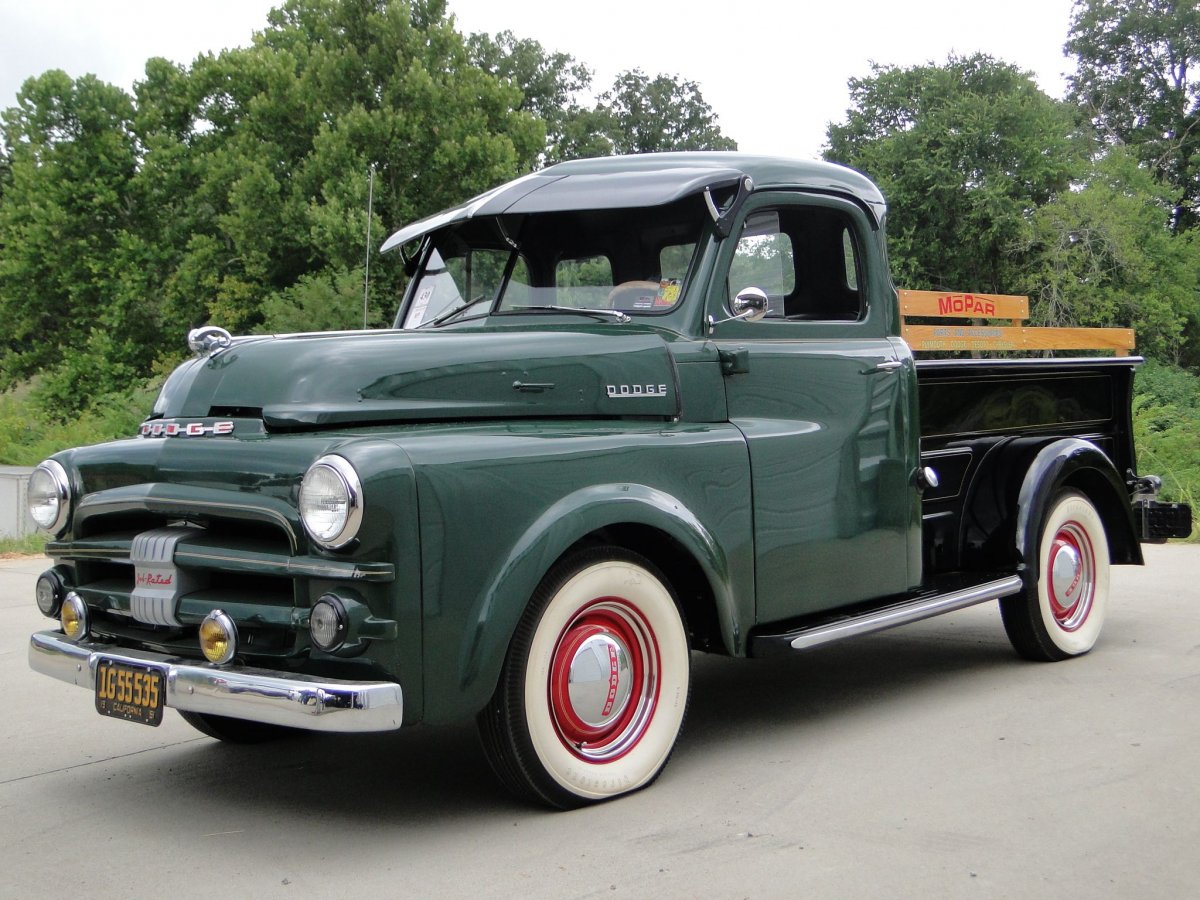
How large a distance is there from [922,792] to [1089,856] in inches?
25.7

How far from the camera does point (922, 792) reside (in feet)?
12.8

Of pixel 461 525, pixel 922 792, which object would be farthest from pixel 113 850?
pixel 922 792

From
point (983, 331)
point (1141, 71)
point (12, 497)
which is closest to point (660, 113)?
point (1141, 71)

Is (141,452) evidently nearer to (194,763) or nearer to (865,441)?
(194,763)

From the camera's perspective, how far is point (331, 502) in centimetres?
327

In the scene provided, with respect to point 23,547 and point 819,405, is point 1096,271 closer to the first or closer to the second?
point 23,547

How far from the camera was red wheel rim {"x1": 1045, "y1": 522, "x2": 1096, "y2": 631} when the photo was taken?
19.3ft

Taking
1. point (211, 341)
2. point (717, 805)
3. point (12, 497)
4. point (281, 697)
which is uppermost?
point (211, 341)

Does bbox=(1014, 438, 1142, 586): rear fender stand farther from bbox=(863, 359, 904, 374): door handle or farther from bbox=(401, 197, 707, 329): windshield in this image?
bbox=(401, 197, 707, 329): windshield

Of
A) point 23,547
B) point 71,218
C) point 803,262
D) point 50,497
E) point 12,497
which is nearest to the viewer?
point 50,497

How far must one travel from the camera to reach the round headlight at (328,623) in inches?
128

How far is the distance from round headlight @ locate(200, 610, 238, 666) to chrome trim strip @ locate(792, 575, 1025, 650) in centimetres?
189

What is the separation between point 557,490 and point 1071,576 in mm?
3298

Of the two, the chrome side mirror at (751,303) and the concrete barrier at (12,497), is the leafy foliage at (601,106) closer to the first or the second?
the concrete barrier at (12,497)
